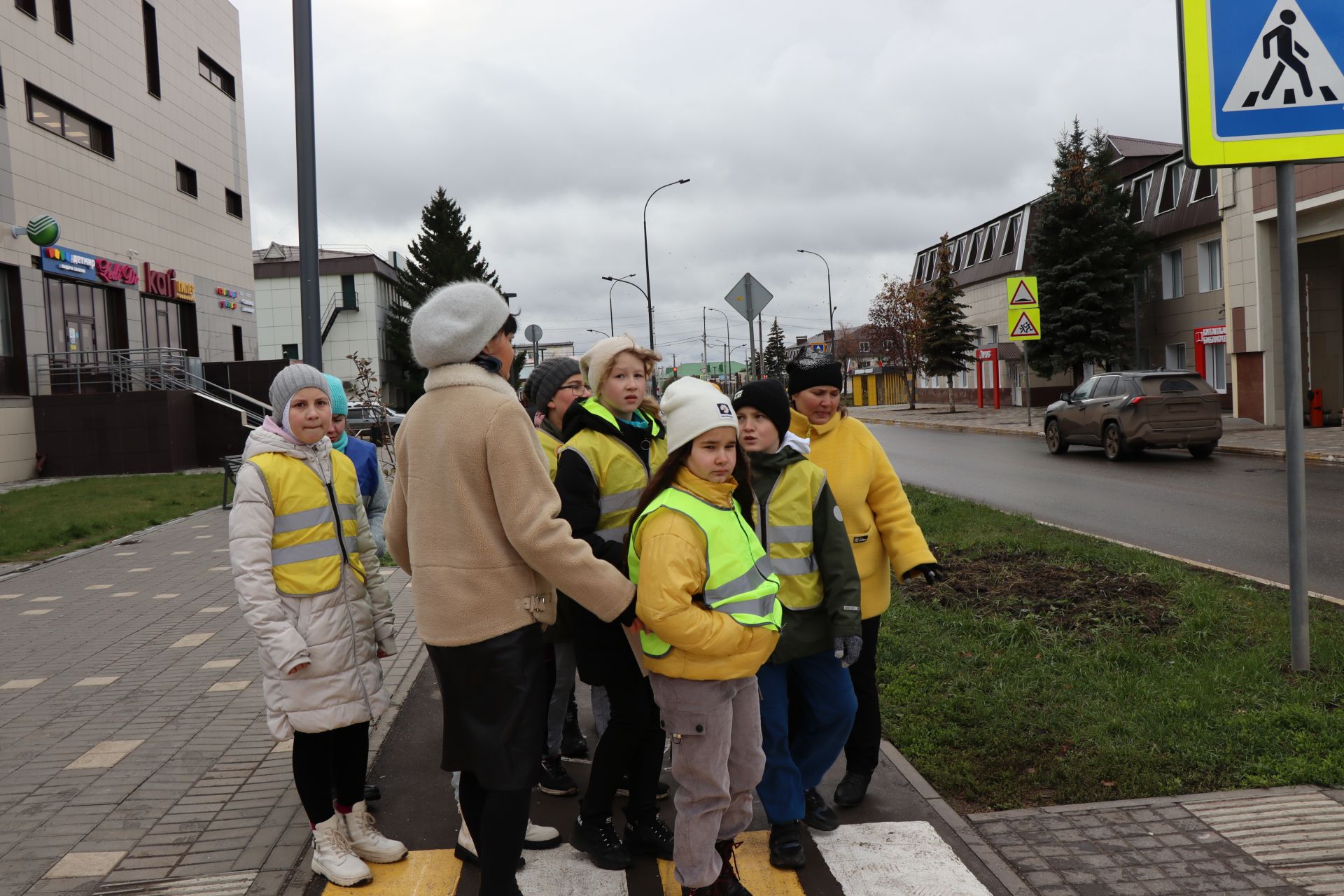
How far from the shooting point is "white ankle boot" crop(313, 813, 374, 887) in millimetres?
3506

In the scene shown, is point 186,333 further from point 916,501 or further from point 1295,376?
point 1295,376

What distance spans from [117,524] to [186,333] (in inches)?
785

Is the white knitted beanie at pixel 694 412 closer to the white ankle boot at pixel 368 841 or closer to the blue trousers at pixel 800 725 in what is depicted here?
the blue trousers at pixel 800 725

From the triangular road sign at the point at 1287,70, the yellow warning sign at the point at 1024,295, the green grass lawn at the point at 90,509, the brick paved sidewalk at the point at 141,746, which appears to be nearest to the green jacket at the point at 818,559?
the brick paved sidewalk at the point at 141,746

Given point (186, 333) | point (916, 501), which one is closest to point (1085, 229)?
point (916, 501)

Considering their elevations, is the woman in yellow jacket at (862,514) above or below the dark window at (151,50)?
below

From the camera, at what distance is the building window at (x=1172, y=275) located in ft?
119

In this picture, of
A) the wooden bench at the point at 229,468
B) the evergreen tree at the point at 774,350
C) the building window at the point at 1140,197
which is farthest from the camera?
the evergreen tree at the point at 774,350

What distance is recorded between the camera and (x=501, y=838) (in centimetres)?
304

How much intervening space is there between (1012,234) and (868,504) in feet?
155

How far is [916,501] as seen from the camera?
12.7 meters

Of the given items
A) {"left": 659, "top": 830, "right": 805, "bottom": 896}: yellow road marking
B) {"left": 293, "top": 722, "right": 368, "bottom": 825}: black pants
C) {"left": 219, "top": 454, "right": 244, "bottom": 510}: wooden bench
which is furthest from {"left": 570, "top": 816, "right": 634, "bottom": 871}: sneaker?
{"left": 219, "top": 454, "right": 244, "bottom": 510}: wooden bench

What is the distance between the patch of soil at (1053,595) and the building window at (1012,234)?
41.5 m

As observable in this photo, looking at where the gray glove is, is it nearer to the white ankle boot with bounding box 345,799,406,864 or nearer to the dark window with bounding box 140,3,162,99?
the white ankle boot with bounding box 345,799,406,864
